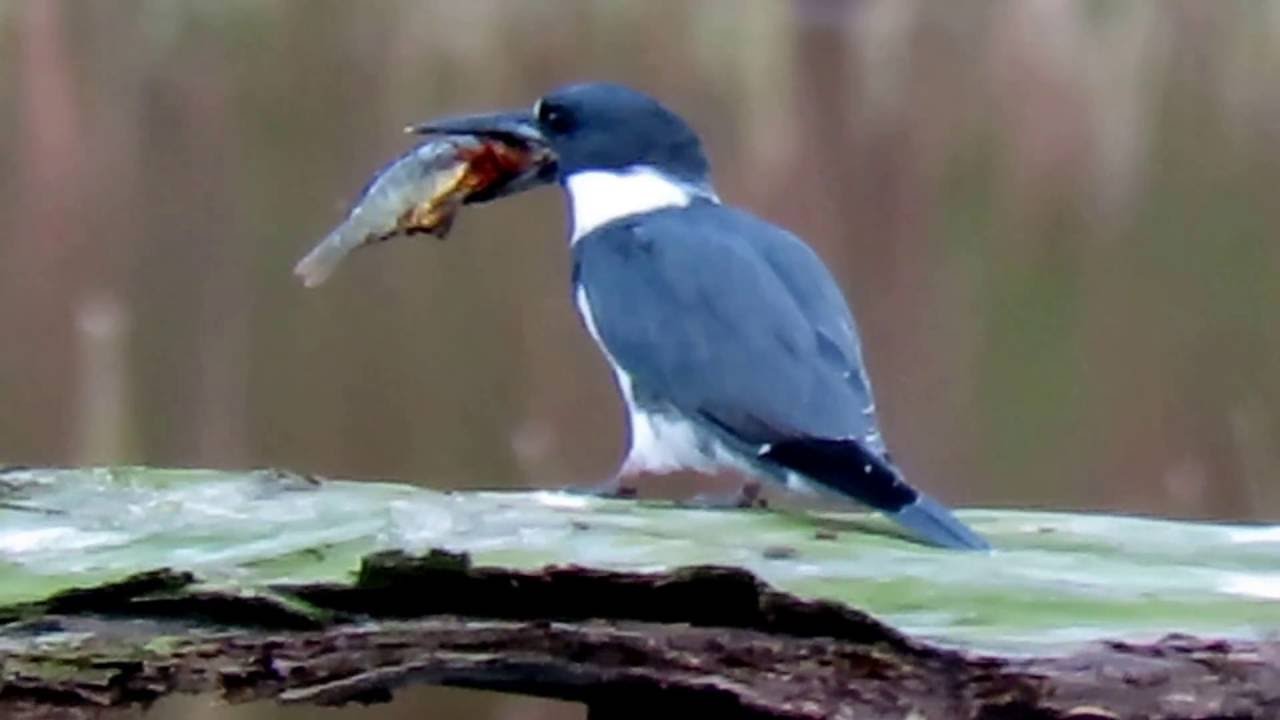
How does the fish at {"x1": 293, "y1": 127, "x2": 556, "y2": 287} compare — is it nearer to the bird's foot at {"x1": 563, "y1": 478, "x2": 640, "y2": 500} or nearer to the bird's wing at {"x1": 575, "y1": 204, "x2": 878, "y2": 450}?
the bird's wing at {"x1": 575, "y1": 204, "x2": 878, "y2": 450}

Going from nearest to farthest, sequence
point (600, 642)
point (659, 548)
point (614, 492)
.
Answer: point (600, 642)
point (659, 548)
point (614, 492)

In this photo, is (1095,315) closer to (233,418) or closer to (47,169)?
(233,418)

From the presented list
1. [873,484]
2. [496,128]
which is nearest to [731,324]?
[873,484]

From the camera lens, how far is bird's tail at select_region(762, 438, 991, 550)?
1277 mm

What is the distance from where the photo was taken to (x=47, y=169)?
255cm

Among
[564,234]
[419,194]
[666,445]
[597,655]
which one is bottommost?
[597,655]

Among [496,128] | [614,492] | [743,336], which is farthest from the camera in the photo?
[496,128]

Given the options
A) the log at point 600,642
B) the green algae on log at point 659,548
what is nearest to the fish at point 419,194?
the green algae on log at point 659,548

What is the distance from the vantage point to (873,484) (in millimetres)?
1443

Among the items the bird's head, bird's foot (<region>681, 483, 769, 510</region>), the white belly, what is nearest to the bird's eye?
the bird's head

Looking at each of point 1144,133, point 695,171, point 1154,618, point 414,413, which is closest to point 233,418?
point 414,413

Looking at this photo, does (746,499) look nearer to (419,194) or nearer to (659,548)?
(419,194)

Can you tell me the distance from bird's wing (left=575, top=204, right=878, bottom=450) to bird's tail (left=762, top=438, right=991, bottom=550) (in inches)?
0.5

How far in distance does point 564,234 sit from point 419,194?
87 centimetres
